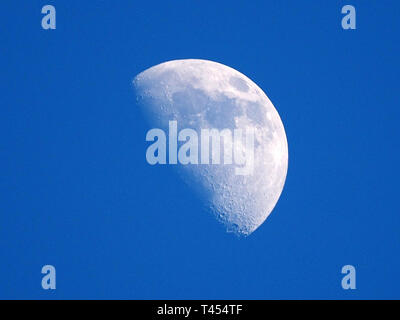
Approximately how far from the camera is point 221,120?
43.6ft

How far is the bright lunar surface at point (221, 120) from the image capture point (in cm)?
1327

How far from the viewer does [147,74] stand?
A: 14227mm

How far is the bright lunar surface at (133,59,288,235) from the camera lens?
43.5ft

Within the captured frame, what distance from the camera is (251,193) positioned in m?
13.7

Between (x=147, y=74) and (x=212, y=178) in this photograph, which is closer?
(x=212, y=178)

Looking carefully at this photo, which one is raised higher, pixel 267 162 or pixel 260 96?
pixel 260 96

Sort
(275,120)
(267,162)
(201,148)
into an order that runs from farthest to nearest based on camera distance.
A: (275,120)
(267,162)
(201,148)

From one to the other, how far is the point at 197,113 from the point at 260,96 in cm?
194
